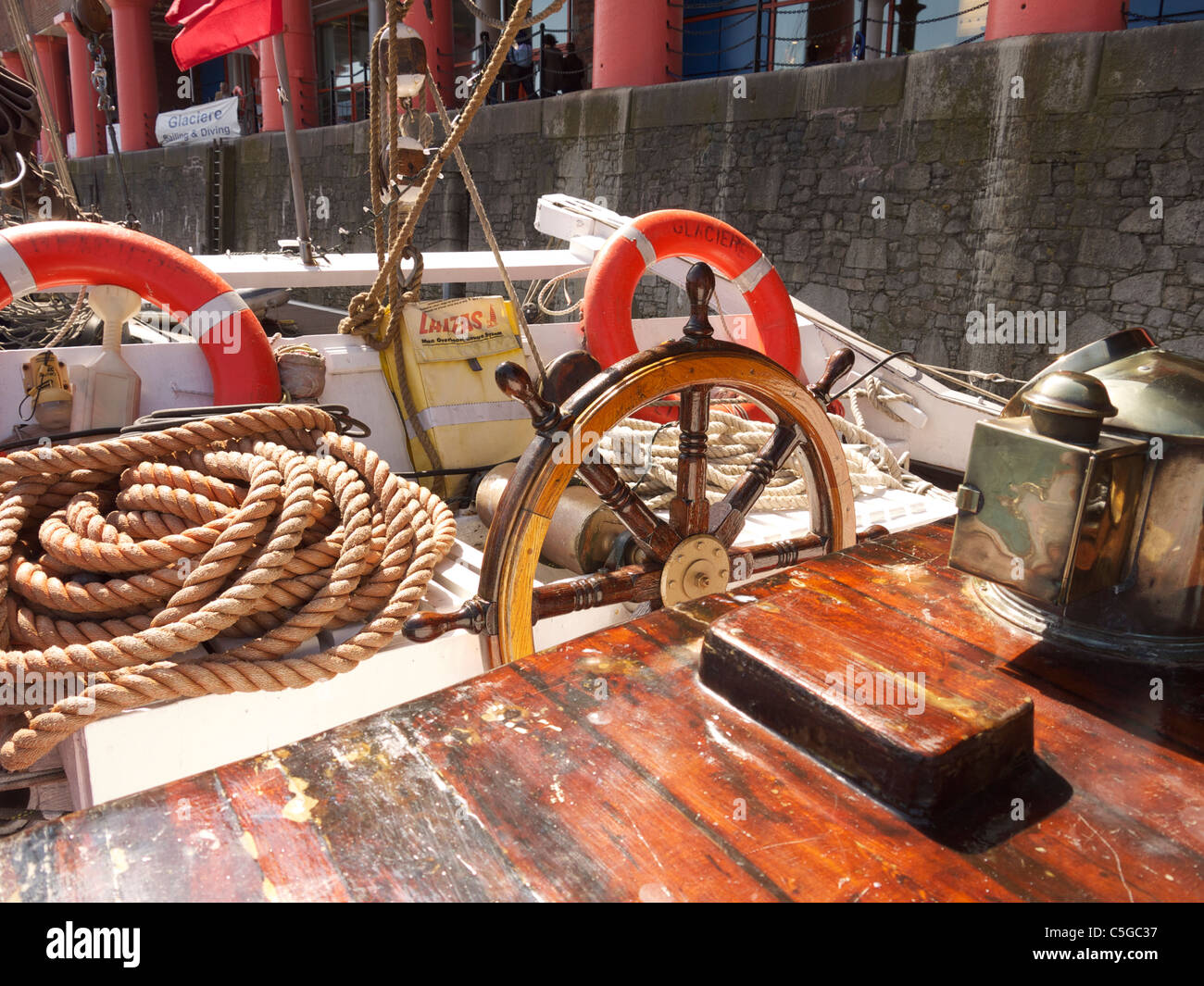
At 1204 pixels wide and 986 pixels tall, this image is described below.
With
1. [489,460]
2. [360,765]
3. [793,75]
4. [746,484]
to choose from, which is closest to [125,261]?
[489,460]

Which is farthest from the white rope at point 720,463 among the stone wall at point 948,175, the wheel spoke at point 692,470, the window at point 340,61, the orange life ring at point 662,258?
the window at point 340,61

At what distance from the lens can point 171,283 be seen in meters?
2.50

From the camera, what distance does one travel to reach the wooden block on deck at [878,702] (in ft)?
2.28

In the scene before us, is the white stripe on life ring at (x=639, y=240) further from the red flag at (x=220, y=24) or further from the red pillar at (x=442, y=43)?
the red pillar at (x=442, y=43)

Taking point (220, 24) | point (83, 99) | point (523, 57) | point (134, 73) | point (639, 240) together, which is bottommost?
point (639, 240)

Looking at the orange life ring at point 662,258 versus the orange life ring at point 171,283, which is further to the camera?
the orange life ring at point 662,258

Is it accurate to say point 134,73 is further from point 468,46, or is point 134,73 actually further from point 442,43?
point 442,43

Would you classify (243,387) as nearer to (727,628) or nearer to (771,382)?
(771,382)

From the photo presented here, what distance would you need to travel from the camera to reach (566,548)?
1991 millimetres

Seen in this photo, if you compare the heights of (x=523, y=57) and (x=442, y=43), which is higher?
(x=442, y=43)

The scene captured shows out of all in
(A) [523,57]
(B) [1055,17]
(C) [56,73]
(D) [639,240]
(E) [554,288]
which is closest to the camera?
(D) [639,240]

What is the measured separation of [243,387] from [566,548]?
3.68ft

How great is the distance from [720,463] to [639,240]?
92 centimetres

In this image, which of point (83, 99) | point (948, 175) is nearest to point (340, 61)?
point (83, 99)
